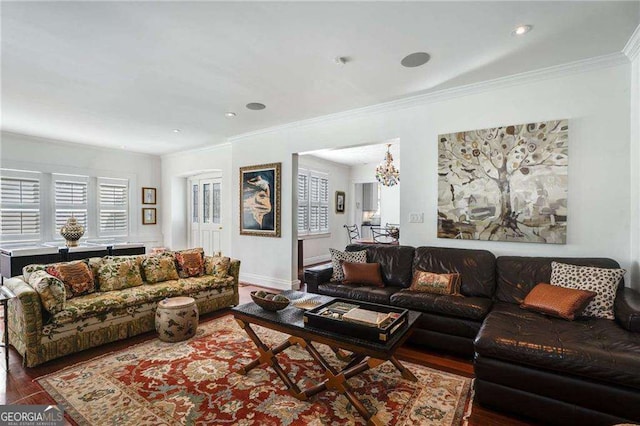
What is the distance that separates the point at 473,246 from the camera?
3549 mm

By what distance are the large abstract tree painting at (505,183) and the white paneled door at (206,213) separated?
4947mm

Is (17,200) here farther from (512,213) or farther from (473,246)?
(512,213)

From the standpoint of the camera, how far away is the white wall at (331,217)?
24.7 feet

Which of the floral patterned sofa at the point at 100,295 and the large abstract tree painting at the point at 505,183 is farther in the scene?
the large abstract tree painting at the point at 505,183

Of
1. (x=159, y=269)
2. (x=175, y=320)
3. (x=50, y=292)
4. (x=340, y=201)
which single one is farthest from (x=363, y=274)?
(x=340, y=201)

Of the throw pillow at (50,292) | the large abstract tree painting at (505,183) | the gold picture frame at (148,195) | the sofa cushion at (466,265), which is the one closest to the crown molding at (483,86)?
the large abstract tree painting at (505,183)

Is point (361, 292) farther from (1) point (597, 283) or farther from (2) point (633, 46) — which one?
(2) point (633, 46)

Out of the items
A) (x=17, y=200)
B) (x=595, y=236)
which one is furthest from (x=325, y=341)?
(x=17, y=200)

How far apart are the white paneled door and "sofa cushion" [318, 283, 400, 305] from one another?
401 cm

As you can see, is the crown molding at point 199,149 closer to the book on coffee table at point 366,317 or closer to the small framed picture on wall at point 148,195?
the small framed picture on wall at point 148,195

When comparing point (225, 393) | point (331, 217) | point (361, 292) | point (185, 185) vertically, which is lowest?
point (225, 393)

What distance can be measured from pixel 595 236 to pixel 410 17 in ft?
8.99

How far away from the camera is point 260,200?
5.43m

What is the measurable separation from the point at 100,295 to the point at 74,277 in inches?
12.1
